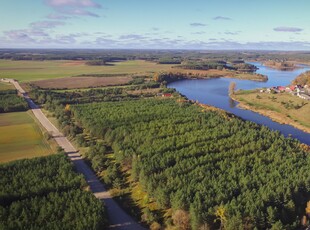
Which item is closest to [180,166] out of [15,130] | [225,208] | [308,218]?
[225,208]

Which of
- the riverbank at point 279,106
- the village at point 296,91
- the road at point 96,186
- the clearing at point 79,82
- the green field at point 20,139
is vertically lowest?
the road at point 96,186

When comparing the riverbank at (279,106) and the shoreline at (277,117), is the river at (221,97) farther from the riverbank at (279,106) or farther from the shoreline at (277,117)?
the riverbank at (279,106)

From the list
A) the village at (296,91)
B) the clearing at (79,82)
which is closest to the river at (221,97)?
the village at (296,91)

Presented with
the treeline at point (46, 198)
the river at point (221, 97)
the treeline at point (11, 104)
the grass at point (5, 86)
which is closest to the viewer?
the treeline at point (46, 198)

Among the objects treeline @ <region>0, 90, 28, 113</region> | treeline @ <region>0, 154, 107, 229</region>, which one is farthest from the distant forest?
treeline @ <region>0, 90, 28, 113</region>

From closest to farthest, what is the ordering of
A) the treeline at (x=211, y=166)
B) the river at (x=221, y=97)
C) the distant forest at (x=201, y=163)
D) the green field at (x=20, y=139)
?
the treeline at (x=211, y=166), the distant forest at (x=201, y=163), the green field at (x=20, y=139), the river at (x=221, y=97)

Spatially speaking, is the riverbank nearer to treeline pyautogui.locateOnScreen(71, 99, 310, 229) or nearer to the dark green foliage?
treeline pyautogui.locateOnScreen(71, 99, 310, 229)

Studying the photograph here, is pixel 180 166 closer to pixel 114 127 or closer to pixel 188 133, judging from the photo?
pixel 188 133
